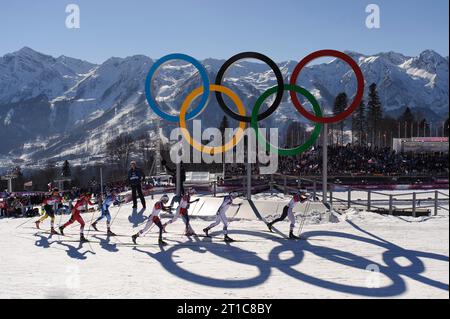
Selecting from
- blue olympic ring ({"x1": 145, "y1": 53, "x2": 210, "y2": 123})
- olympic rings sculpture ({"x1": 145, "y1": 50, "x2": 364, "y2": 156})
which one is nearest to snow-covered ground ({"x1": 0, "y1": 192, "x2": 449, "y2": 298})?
olympic rings sculpture ({"x1": 145, "y1": 50, "x2": 364, "y2": 156})

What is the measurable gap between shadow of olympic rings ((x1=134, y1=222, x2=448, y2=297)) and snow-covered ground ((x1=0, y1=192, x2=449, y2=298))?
0.02m

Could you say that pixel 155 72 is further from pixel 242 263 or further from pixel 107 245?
pixel 242 263

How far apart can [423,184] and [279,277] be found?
2317 cm

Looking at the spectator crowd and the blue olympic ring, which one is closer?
the blue olympic ring

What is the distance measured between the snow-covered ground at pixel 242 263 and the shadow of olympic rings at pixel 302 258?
0.08 feet

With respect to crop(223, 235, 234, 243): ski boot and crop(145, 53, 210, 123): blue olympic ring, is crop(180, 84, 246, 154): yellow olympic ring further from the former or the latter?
crop(223, 235, 234, 243): ski boot

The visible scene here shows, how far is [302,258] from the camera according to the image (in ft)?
36.3

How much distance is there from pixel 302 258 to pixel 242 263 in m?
1.56

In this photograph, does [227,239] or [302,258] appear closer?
[302,258]

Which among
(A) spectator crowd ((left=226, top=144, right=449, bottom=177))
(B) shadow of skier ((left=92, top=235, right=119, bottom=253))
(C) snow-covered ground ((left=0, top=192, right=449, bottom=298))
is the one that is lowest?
(B) shadow of skier ((left=92, top=235, right=119, bottom=253))

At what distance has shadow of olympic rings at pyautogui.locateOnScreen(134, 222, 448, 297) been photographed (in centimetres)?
905

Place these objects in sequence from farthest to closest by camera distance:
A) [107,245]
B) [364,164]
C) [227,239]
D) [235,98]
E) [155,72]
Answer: [364,164] → [235,98] → [155,72] → [227,239] → [107,245]

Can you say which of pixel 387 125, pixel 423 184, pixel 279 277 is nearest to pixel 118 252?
pixel 279 277

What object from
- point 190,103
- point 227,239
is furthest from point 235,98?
point 227,239
